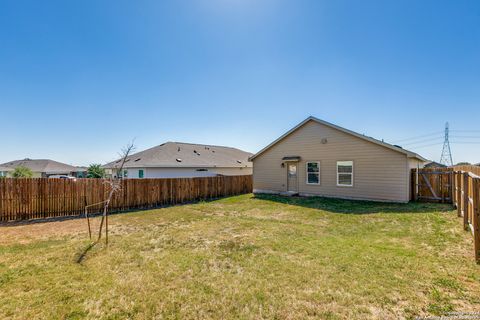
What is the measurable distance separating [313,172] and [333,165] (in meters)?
1.36

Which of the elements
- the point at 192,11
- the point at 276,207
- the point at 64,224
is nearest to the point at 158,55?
the point at 192,11

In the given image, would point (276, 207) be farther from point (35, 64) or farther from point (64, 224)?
point (35, 64)

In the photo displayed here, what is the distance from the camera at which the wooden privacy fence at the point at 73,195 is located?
890 centimetres

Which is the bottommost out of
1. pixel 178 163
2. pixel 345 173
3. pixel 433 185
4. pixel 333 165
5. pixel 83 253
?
pixel 83 253

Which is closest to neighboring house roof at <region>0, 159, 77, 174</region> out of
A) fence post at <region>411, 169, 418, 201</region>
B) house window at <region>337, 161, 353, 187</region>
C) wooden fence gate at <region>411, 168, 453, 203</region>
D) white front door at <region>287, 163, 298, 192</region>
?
white front door at <region>287, 163, 298, 192</region>

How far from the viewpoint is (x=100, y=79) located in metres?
12.1

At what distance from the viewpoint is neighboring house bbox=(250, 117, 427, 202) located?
11.7 metres

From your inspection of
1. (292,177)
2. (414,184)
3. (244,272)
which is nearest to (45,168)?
(292,177)

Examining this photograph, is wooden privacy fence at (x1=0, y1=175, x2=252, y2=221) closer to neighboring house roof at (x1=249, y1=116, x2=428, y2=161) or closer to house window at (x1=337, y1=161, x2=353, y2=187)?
neighboring house roof at (x1=249, y1=116, x2=428, y2=161)

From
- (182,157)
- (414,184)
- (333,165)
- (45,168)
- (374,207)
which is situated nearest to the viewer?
(374,207)

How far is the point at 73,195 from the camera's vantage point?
9.95 metres

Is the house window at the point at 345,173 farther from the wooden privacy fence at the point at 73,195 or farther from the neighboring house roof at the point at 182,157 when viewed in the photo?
the neighboring house roof at the point at 182,157

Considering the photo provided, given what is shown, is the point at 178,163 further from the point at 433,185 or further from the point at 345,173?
the point at 433,185

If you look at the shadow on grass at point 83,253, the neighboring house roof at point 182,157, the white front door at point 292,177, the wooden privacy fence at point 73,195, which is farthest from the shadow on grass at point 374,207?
the neighboring house roof at point 182,157
